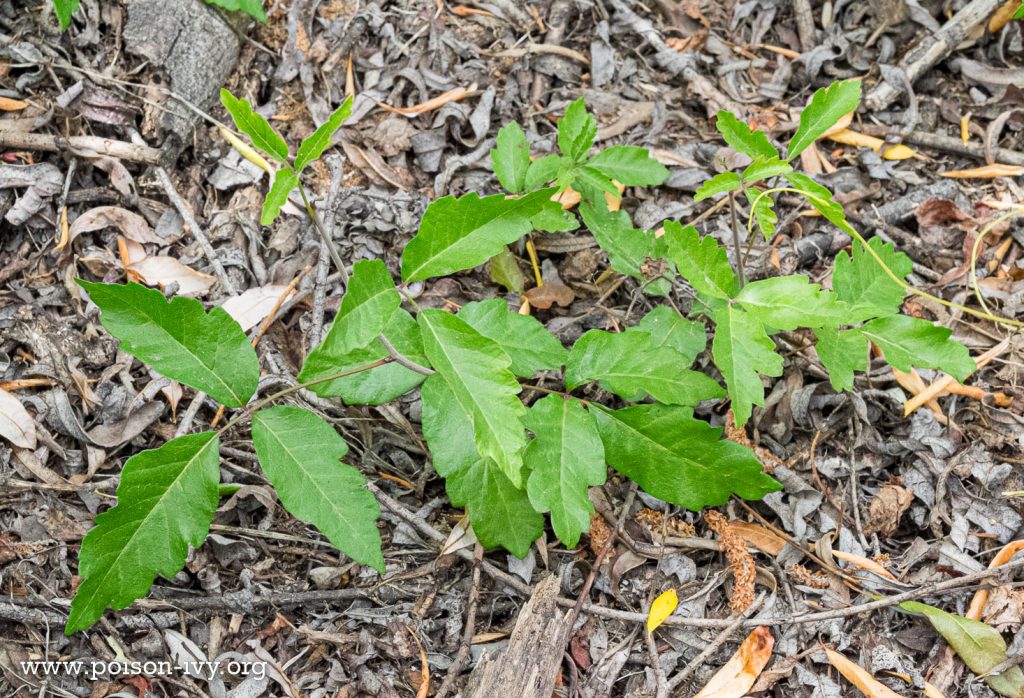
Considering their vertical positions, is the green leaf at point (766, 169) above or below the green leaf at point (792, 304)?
above

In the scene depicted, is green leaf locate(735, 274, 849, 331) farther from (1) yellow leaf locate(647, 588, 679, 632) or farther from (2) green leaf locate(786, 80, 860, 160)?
(1) yellow leaf locate(647, 588, 679, 632)

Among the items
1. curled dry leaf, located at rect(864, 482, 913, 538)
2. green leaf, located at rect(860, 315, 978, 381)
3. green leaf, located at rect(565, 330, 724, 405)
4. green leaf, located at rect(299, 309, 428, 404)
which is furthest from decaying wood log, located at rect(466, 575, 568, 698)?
green leaf, located at rect(860, 315, 978, 381)

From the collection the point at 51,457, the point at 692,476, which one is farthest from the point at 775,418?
the point at 51,457

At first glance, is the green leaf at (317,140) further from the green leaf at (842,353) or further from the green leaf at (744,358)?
the green leaf at (842,353)

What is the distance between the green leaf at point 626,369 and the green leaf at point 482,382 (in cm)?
46

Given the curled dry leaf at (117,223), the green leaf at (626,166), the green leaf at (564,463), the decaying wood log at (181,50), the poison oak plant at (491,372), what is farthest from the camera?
the decaying wood log at (181,50)

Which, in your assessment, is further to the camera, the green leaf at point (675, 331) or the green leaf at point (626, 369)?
the green leaf at point (675, 331)

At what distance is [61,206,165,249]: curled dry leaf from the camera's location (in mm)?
2676

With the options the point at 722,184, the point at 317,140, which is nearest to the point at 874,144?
the point at 722,184

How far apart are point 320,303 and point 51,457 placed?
39.5 inches

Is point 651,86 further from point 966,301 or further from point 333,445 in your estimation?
point 333,445

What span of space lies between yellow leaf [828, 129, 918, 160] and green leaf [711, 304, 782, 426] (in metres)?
1.53

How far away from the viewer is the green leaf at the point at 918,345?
219 cm

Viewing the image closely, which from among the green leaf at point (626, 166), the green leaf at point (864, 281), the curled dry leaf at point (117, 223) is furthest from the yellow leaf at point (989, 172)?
the curled dry leaf at point (117, 223)
